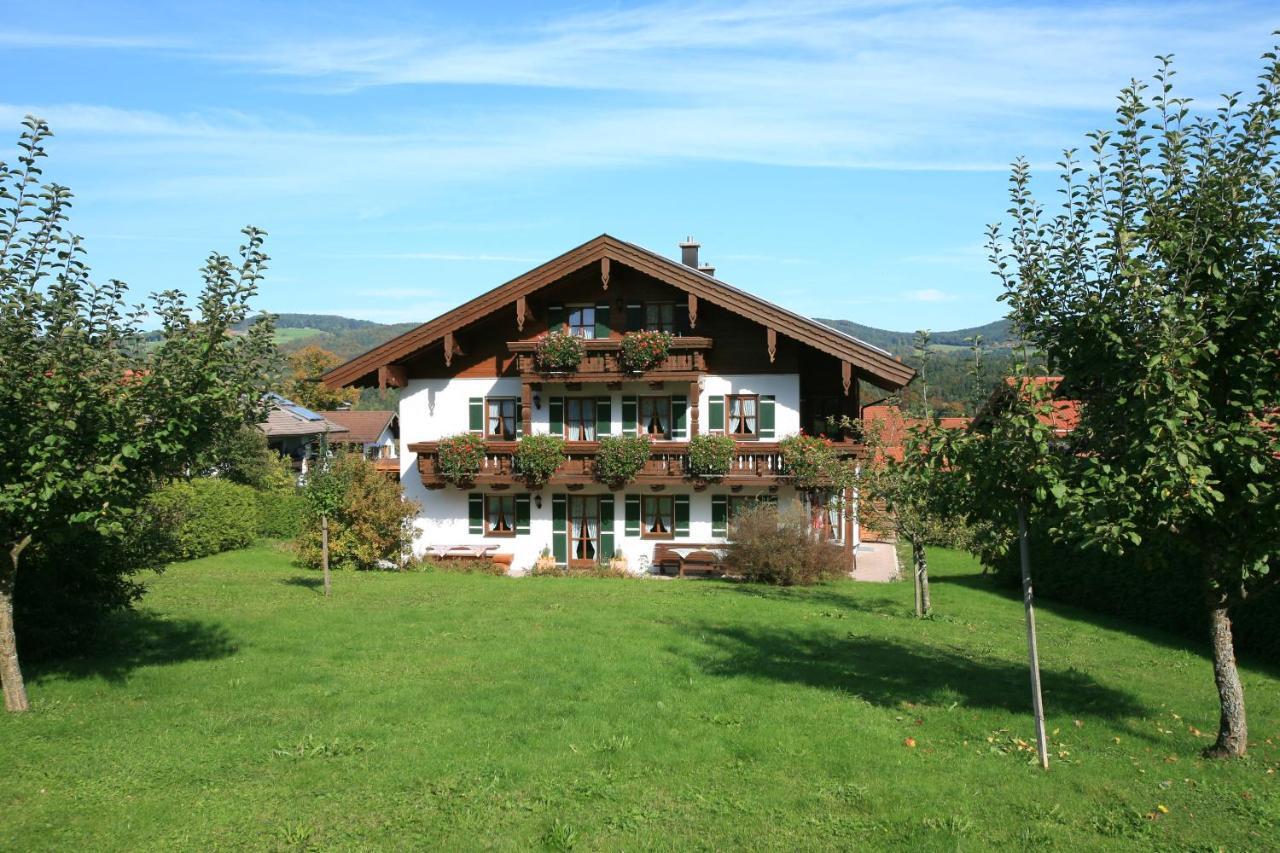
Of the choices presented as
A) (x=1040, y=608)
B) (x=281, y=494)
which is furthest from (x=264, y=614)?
(x=281, y=494)

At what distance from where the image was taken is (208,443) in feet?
36.7

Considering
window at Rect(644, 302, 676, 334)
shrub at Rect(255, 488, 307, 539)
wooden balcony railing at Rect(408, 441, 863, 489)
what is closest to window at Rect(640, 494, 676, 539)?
wooden balcony railing at Rect(408, 441, 863, 489)

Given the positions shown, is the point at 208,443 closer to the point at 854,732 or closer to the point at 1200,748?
the point at 854,732

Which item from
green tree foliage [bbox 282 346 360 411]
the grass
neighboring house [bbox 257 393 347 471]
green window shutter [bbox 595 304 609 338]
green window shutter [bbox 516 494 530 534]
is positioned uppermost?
green tree foliage [bbox 282 346 360 411]

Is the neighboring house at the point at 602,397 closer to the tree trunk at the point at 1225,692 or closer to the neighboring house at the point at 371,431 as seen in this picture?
the tree trunk at the point at 1225,692

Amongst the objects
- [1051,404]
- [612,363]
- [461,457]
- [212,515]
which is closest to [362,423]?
[212,515]

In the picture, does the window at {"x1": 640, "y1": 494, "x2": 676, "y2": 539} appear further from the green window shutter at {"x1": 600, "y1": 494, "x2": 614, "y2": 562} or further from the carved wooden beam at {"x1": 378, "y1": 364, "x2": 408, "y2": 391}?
the carved wooden beam at {"x1": 378, "y1": 364, "x2": 408, "y2": 391}

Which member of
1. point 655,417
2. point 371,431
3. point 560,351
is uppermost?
point 371,431

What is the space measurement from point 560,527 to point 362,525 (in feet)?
19.9

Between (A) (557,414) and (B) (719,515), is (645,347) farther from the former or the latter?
(B) (719,515)

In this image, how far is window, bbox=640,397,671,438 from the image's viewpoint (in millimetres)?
29922

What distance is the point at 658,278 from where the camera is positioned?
28.6 metres

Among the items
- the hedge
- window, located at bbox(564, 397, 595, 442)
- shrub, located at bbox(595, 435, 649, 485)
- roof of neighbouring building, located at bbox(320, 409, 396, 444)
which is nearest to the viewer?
the hedge

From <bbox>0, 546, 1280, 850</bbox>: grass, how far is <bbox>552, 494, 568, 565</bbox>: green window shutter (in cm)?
1323
